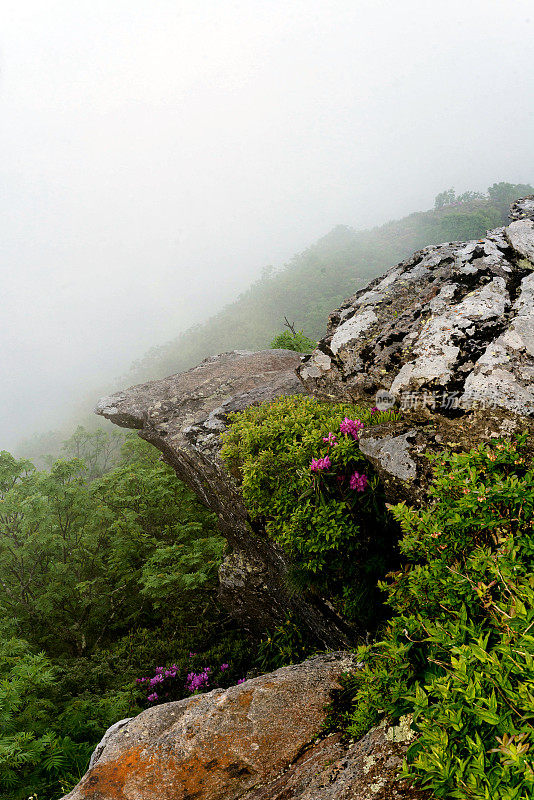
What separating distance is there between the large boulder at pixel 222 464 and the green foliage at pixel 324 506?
0.78 meters

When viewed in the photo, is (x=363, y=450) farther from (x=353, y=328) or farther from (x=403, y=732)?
(x=403, y=732)

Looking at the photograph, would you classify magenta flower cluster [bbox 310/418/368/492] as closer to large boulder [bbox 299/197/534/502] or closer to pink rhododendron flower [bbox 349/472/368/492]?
pink rhododendron flower [bbox 349/472/368/492]

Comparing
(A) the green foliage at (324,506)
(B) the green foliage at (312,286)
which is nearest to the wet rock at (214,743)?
(A) the green foliage at (324,506)

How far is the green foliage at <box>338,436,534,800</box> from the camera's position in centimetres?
145

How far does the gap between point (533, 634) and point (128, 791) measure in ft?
11.3

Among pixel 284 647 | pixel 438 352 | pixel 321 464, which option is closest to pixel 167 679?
pixel 284 647

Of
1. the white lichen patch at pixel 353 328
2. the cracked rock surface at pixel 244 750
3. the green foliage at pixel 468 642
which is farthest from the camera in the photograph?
Answer: the white lichen patch at pixel 353 328

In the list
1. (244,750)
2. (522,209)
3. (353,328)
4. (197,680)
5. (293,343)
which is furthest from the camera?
(293,343)

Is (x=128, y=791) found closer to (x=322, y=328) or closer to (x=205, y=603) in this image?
(x=205, y=603)

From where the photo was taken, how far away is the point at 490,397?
4.11 metres

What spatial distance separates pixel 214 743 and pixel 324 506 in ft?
8.38

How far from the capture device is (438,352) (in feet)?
16.3

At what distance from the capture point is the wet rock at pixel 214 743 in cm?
312

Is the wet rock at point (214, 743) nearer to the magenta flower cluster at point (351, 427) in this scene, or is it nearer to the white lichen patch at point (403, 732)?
the white lichen patch at point (403, 732)
